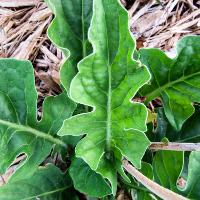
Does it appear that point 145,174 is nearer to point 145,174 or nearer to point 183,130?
point 145,174

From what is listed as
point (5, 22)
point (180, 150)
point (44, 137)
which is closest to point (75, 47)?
point (44, 137)

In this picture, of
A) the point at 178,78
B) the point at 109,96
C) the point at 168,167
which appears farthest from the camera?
the point at 178,78

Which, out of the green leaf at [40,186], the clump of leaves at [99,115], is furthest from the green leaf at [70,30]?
the green leaf at [40,186]

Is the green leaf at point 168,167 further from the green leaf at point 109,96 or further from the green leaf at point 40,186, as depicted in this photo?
the green leaf at point 40,186

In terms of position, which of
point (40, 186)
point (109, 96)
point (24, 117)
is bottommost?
point (40, 186)

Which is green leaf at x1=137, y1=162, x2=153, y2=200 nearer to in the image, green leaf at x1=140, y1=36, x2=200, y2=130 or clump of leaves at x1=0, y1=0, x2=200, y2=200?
clump of leaves at x1=0, y1=0, x2=200, y2=200

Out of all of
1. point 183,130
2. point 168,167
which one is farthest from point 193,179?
point 183,130
